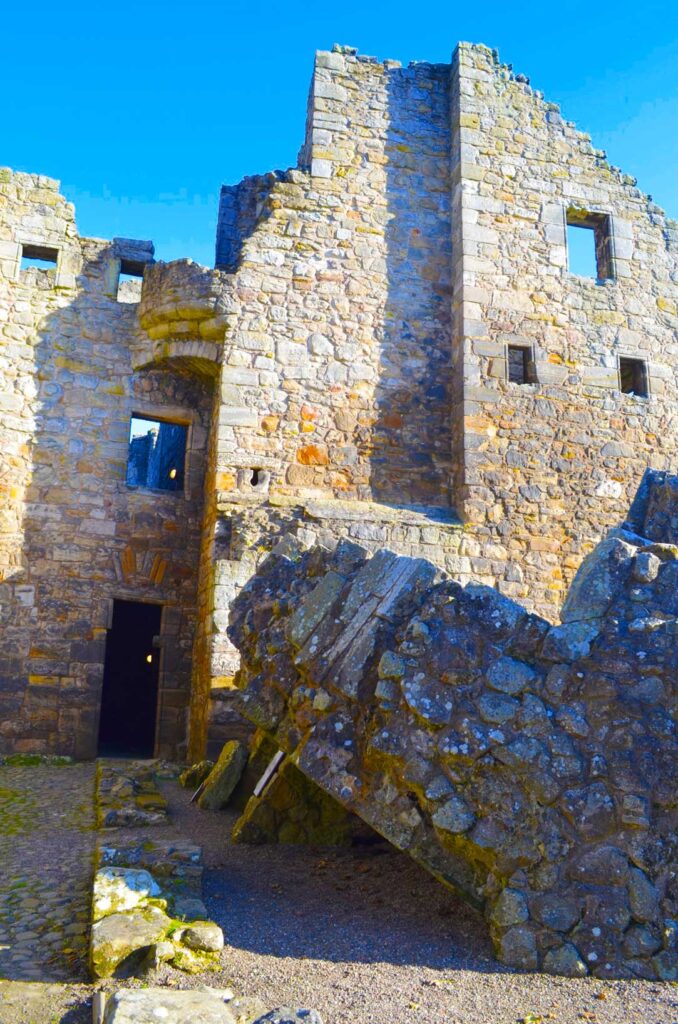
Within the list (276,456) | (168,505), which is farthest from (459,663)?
(168,505)

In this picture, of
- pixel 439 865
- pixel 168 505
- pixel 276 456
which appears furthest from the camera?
pixel 168 505

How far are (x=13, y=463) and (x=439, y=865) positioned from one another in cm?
703

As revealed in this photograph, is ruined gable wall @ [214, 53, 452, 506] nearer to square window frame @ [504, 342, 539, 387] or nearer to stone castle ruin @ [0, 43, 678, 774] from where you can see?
stone castle ruin @ [0, 43, 678, 774]

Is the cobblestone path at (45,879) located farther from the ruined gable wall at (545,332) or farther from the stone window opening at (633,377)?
the stone window opening at (633,377)

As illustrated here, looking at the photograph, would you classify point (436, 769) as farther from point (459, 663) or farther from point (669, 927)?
Result: point (669, 927)

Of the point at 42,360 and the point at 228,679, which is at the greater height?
the point at 42,360

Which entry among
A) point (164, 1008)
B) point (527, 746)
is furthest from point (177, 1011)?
point (527, 746)

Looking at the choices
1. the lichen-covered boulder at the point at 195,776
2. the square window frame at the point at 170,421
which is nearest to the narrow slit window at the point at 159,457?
the square window frame at the point at 170,421

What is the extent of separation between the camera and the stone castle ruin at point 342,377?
9.16 meters

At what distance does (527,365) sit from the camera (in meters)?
10.2

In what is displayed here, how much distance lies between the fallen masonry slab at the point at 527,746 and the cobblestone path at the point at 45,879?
135cm

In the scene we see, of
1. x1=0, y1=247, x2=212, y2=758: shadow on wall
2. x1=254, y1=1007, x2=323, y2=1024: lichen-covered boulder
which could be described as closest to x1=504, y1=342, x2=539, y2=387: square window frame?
x1=0, y1=247, x2=212, y2=758: shadow on wall

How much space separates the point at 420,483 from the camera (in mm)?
9742

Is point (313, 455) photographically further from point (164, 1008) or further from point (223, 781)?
point (164, 1008)
